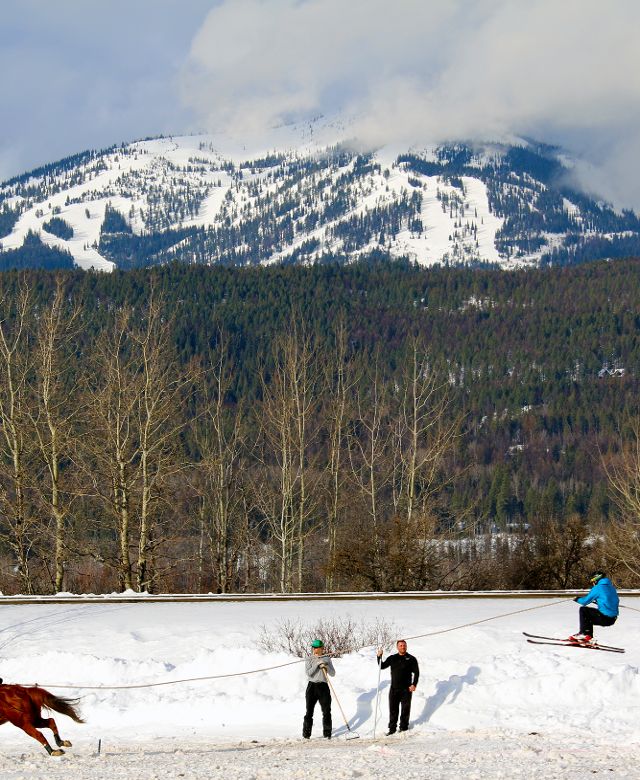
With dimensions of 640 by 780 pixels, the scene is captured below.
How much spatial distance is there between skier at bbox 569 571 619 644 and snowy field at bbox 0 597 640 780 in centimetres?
33

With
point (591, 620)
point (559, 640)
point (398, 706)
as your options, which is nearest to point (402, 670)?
point (398, 706)

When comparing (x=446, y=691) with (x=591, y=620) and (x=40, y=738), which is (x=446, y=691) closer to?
(x=591, y=620)

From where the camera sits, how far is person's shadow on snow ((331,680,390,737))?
14779 millimetres

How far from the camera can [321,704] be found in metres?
14.1

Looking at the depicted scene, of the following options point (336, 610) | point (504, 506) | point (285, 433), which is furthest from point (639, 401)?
point (336, 610)

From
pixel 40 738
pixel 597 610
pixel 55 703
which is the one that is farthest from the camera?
pixel 597 610

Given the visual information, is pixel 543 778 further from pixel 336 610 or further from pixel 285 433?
pixel 285 433

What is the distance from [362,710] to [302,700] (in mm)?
979

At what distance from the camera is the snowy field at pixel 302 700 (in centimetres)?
1170

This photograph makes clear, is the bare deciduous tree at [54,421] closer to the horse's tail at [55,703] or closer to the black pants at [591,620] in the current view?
the horse's tail at [55,703]

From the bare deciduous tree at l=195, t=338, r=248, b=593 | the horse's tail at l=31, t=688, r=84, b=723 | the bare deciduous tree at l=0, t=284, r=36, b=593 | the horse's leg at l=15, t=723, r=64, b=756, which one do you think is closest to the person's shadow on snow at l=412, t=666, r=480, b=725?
the horse's tail at l=31, t=688, r=84, b=723

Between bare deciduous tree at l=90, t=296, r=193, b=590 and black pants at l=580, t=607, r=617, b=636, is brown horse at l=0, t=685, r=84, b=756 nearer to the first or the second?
black pants at l=580, t=607, r=617, b=636

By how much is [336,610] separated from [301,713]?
502 centimetres

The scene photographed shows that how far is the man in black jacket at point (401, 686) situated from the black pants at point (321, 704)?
91 cm
